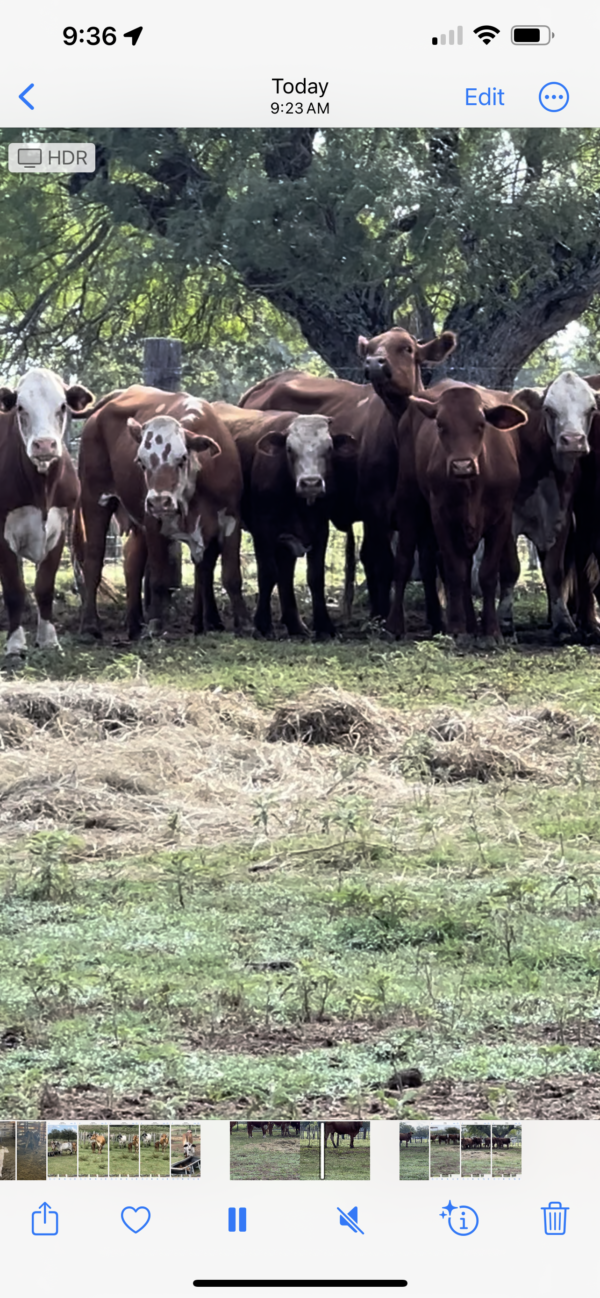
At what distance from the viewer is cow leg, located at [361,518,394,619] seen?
1487cm

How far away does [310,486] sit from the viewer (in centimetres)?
1411

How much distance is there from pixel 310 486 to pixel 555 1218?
38.0 ft

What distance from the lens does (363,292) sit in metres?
17.0

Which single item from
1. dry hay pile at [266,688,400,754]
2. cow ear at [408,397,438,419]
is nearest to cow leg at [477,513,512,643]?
cow ear at [408,397,438,419]

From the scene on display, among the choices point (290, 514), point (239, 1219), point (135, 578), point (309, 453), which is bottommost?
point (239, 1219)

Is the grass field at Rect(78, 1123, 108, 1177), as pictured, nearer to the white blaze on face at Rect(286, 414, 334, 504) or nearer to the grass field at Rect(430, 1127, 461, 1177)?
the grass field at Rect(430, 1127, 461, 1177)

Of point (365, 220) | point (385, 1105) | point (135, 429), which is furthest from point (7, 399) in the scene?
point (385, 1105)

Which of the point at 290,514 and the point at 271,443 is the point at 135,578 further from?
the point at 271,443

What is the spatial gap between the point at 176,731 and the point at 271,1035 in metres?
4.57

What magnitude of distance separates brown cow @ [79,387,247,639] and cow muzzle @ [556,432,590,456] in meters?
2.32

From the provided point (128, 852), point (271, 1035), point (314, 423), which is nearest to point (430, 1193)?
point (271, 1035)
